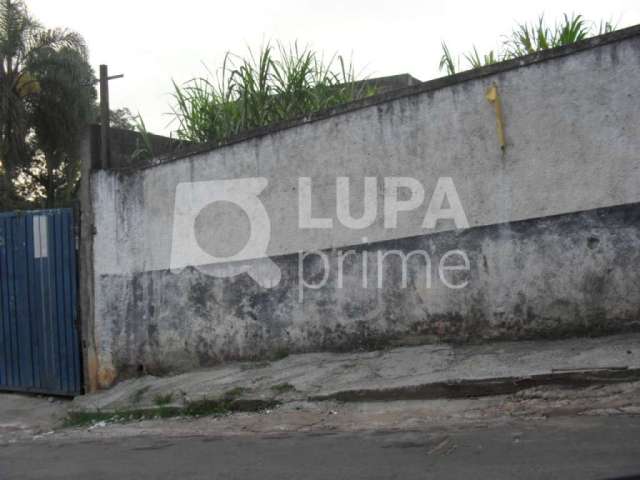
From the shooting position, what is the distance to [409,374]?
554 centimetres

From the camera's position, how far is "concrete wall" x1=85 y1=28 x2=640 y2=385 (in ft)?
17.5

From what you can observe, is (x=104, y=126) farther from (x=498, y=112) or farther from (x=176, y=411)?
(x=498, y=112)

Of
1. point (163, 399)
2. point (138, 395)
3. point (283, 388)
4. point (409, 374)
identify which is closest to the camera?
point (409, 374)

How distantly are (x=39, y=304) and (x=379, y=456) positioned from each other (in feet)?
17.2

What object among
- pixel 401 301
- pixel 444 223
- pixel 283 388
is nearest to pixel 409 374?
pixel 401 301

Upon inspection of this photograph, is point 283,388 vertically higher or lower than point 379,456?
higher

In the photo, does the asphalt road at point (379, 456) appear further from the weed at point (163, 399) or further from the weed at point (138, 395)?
the weed at point (138, 395)

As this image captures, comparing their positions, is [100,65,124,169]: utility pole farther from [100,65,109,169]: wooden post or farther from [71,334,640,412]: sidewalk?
[71,334,640,412]: sidewalk

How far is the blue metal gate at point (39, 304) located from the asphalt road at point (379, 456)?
2.56 metres

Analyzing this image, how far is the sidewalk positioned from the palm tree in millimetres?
10633

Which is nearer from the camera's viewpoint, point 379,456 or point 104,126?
point 379,456

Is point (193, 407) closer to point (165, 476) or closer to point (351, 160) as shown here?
point (165, 476)

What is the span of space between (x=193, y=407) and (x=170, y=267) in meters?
1.74

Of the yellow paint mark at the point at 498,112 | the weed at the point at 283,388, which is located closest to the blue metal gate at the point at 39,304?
the weed at the point at 283,388
